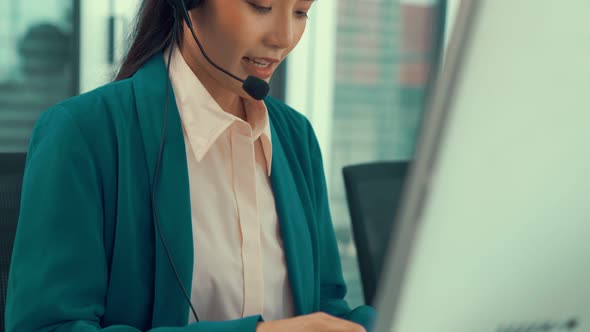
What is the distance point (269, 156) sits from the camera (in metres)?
0.94

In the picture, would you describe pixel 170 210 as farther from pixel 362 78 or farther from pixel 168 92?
pixel 362 78

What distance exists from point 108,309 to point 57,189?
0.15 m

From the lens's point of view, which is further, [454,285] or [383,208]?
[383,208]

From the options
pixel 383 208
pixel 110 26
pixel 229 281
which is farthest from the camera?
pixel 110 26

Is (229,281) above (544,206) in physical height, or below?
below

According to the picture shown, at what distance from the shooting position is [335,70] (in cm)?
318

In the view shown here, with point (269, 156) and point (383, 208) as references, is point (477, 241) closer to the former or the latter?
point (269, 156)

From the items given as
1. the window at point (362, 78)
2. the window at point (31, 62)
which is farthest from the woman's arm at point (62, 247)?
the window at point (362, 78)

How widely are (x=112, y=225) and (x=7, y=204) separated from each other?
Result: 32 centimetres

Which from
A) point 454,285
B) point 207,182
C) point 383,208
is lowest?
point 383,208

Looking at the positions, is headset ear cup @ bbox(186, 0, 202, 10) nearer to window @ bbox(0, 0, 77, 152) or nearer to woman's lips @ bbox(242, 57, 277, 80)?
woman's lips @ bbox(242, 57, 277, 80)

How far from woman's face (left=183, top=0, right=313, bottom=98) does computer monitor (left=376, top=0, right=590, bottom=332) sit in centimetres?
56

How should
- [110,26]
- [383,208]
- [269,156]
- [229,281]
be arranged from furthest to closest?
[110,26], [383,208], [269,156], [229,281]

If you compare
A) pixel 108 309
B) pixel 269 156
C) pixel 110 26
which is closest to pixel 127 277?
pixel 108 309
